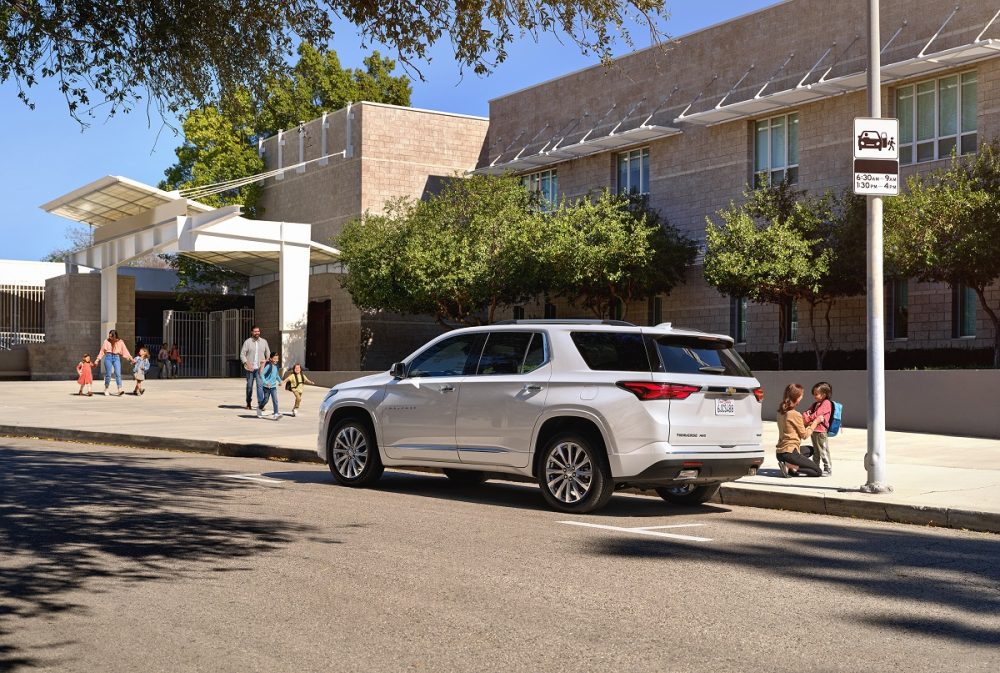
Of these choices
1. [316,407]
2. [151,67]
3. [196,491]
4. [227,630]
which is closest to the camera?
[227,630]

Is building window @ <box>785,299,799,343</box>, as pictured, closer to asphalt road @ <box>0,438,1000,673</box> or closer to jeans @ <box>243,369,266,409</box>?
jeans @ <box>243,369,266,409</box>

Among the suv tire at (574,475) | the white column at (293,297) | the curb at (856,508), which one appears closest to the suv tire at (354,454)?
the curb at (856,508)

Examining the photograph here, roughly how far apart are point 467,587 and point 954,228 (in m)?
17.8

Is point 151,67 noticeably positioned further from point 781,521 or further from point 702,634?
point 702,634

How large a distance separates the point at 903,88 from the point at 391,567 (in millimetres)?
23820

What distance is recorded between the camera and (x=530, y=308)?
1571 inches

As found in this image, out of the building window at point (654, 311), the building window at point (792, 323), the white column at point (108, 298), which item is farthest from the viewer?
the white column at point (108, 298)

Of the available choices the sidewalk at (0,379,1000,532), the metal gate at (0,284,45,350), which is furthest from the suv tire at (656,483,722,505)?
the metal gate at (0,284,45,350)

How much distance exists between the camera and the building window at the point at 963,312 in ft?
84.3

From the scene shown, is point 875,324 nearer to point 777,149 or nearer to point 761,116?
point 777,149

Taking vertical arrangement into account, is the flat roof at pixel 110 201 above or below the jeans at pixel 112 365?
above

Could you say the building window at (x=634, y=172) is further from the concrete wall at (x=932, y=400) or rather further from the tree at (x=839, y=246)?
the concrete wall at (x=932, y=400)

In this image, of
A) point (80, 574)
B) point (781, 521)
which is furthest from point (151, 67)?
point (781, 521)

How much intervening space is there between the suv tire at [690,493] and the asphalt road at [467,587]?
0.63 ft
